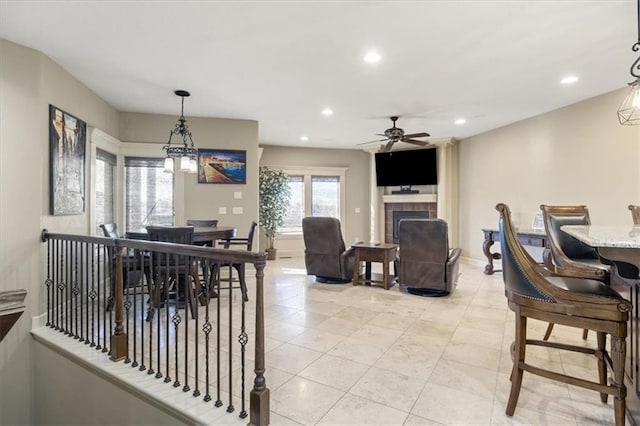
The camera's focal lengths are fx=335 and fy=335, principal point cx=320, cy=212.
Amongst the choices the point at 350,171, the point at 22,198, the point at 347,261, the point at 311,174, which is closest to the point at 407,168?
the point at 350,171

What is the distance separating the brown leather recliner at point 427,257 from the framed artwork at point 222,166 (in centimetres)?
284

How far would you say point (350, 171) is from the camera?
8391 mm

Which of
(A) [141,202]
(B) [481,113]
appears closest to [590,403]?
(B) [481,113]

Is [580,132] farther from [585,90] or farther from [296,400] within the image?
[296,400]

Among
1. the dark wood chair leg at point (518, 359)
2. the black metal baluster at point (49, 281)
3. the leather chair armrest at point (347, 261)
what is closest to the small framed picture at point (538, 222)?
the leather chair armrest at point (347, 261)

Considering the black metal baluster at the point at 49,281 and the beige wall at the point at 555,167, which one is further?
the beige wall at the point at 555,167

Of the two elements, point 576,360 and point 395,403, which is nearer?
point 395,403

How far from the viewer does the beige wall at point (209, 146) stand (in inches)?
204

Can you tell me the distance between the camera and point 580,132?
4.70 m

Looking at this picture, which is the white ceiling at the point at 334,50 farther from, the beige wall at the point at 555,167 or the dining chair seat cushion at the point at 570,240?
the dining chair seat cushion at the point at 570,240

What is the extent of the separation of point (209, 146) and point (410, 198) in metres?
4.71

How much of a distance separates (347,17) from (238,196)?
3618mm

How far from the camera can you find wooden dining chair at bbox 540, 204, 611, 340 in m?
2.34

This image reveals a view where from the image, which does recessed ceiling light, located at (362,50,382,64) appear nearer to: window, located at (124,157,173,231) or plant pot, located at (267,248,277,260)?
window, located at (124,157,173,231)
